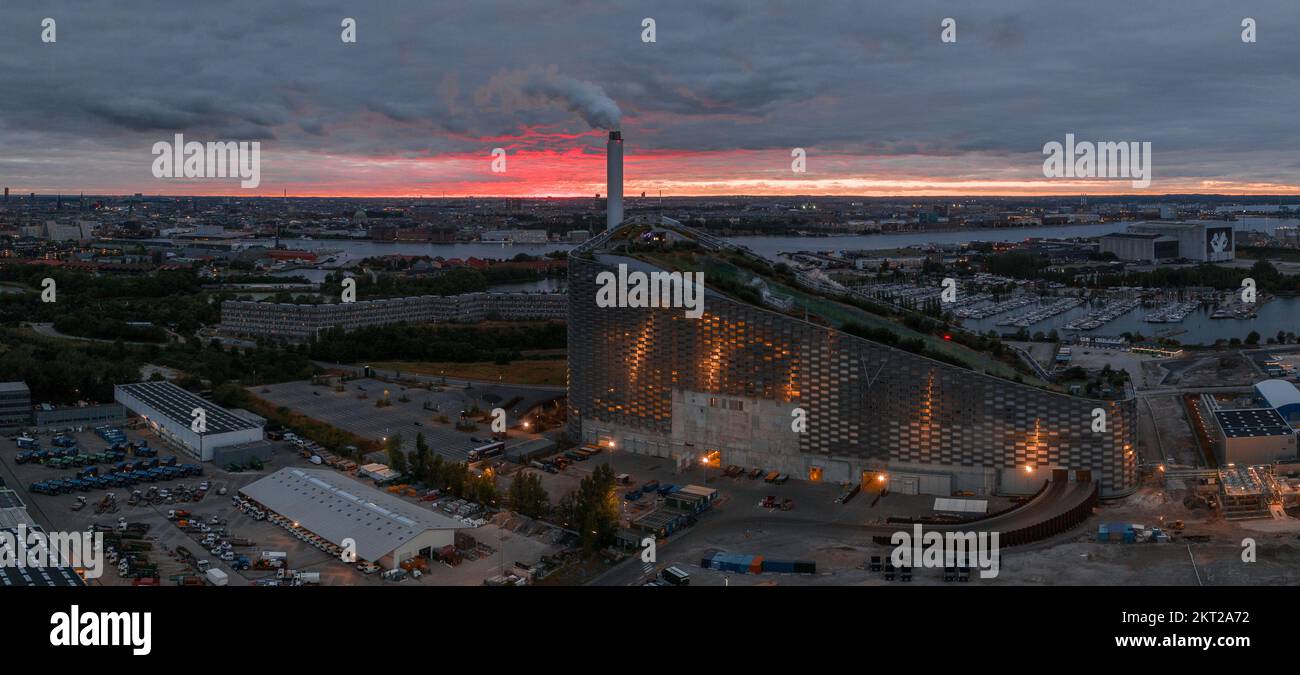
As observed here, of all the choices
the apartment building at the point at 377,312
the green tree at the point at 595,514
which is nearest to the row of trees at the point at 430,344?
the apartment building at the point at 377,312

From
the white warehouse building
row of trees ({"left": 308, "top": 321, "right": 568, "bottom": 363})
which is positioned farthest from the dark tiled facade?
row of trees ({"left": 308, "top": 321, "right": 568, "bottom": 363})

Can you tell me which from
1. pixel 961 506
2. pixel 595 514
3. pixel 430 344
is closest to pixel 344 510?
pixel 595 514

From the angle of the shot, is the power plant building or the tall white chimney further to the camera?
the power plant building

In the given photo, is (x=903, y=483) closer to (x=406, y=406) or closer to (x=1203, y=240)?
(x=406, y=406)

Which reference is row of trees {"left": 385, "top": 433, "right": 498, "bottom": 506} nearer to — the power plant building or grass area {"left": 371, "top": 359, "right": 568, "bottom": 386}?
grass area {"left": 371, "top": 359, "right": 568, "bottom": 386}

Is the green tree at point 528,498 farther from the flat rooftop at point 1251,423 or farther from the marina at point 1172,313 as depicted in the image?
the marina at point 1172,313
